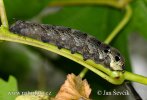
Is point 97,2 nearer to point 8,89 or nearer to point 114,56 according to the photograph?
point 114,56

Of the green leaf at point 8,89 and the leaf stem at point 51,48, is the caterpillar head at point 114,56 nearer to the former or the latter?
the leaf stem at point 51,48

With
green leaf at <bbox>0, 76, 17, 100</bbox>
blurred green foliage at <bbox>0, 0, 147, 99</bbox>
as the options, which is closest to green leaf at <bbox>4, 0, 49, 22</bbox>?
blurred green foliage at <bbox>0, 0, 147, 99</bbox>

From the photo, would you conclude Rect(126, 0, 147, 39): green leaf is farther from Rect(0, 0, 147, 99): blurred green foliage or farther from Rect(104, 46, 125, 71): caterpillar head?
Rect(104, 46, 125, 71): caterpillar head

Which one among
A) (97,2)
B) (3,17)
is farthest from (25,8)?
(3,17)

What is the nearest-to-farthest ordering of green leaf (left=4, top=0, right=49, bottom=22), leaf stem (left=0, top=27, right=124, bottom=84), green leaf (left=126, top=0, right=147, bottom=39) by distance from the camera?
leaf stem (left=0, top=27, right=124, bottom=84) → green leaf (left=4, top=0, right=49, bottom=22) → green leaf (left=126, top=0, right=147, bottom=39)

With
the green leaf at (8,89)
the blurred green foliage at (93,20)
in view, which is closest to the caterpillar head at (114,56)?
the green leaf at (8,89)

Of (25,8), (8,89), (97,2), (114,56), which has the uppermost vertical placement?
(97,2)

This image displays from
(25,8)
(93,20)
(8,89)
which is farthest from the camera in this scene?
(93,20)

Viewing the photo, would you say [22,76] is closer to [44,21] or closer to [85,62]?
[44,21]

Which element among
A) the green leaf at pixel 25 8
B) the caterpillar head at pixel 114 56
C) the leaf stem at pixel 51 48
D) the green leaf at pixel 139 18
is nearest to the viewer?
the leaf stem at pixel 51 48
